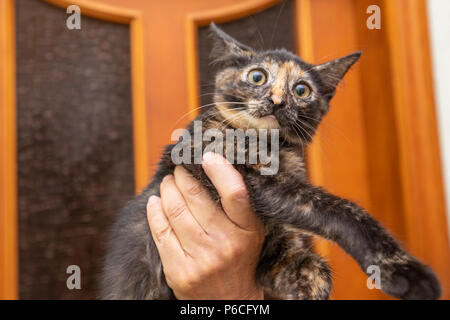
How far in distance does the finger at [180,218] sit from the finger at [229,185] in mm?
109

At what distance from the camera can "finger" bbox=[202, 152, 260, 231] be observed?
0.76 m

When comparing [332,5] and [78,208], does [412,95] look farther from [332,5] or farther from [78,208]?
[78,208]

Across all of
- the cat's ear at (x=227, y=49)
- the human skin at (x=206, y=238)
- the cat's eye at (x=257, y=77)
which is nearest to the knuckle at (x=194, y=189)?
the human skin at (x=206, y=238)

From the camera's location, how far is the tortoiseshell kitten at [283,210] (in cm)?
63

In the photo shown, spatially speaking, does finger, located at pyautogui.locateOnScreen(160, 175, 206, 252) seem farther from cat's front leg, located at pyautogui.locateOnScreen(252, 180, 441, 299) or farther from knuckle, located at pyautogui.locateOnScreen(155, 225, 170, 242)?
cat's front leg, located at pyautogui.locateOnScreen(252, 180, 441, 299)

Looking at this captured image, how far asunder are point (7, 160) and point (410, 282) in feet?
4.13

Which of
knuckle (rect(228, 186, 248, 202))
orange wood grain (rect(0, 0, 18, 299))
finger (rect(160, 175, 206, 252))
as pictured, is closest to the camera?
knuckle (rect(228, 186, 248, 202))

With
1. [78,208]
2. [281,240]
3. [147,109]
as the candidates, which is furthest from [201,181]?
[78,208]

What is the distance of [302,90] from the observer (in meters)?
0.95

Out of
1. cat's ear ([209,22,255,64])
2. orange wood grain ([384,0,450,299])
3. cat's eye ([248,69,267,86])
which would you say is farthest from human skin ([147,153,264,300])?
orange wood grain ([384,0,450,299])

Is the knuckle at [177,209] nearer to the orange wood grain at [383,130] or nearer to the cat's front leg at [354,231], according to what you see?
the cat's front leg at [354,231]

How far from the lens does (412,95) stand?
109 cm

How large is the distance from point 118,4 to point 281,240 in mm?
1093

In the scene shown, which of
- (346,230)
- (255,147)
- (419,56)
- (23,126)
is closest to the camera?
(346,230)
